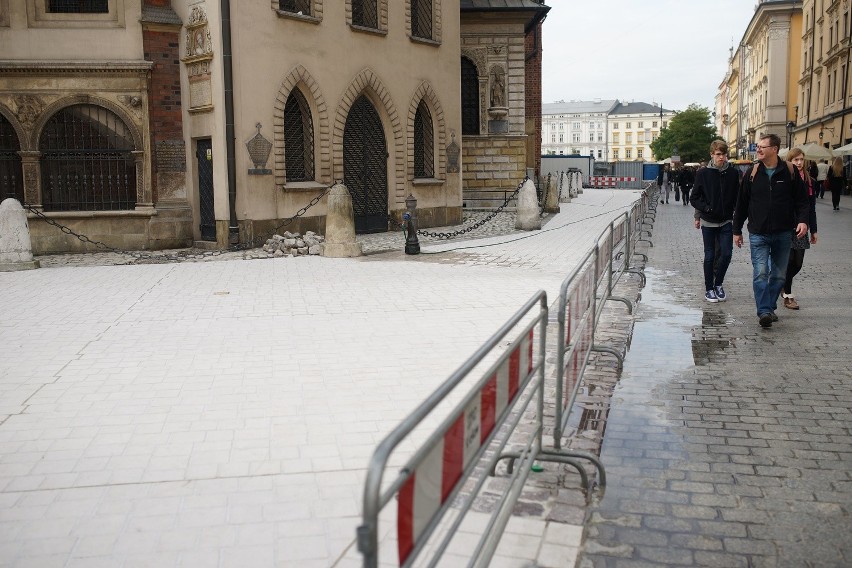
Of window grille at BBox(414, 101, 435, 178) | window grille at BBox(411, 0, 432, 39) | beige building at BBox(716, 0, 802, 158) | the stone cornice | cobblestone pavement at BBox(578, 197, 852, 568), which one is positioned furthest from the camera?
beige building at BBox(716, 0, 802, 158)

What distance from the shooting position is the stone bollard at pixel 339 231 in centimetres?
1672

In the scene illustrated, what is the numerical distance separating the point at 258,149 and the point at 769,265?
12416mm

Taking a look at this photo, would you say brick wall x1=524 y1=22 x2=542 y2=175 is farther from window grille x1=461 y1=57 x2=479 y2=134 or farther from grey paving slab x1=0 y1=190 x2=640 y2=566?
grey paving slab x1=0 y1=190 x2=640 y2=566

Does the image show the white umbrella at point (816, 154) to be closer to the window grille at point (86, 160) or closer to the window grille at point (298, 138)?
the window grille at point (298, 138)

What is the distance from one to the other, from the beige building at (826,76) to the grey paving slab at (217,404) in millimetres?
39867

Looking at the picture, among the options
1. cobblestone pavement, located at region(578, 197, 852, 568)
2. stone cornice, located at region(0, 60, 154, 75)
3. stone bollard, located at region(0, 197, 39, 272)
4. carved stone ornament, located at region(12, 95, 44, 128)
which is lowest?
cobblestone pavement, located at region(578, 197, 852, 568)

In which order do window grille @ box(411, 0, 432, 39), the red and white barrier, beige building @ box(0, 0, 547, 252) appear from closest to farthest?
1. the red and white barrier
2. beige building @ box(0, 0, 547, 252)
3. window grille @ box(411, 0, 432, 39)

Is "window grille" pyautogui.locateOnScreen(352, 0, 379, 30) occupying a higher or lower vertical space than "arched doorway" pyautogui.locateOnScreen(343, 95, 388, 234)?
higher

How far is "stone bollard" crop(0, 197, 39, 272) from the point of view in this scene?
15.2m

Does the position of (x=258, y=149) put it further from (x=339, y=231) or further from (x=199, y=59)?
(x=339, y=231)

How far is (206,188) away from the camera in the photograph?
63.0 ft

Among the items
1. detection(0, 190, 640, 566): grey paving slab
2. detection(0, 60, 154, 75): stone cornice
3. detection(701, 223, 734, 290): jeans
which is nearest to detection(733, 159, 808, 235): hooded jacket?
detection(701, 223, 734, 290): jeans

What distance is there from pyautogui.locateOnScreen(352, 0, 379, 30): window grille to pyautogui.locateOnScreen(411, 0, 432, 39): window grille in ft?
7.11

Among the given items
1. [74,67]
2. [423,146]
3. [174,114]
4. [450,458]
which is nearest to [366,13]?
[423,146]
